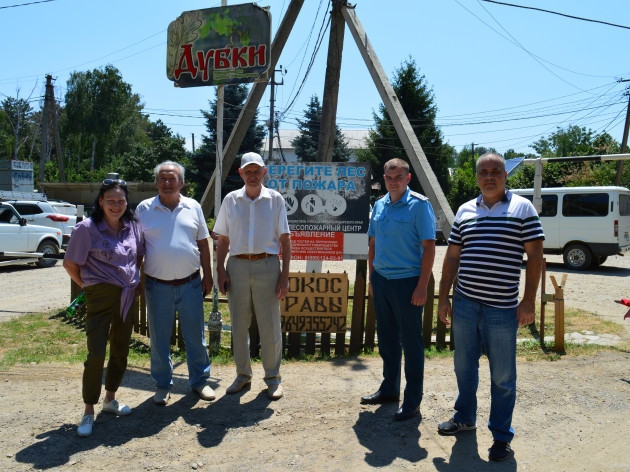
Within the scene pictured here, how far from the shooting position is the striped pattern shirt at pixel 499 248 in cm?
314

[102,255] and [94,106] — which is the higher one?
[94,106]

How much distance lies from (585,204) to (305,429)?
1355 cm

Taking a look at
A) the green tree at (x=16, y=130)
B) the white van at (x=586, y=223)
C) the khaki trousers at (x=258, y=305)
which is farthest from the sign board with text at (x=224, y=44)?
the green tree at (x=16, y=130)

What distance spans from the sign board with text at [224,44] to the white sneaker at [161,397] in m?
3.23

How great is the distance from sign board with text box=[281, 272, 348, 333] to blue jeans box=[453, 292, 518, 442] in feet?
7.67

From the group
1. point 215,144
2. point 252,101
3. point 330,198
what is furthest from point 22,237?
point 215,144

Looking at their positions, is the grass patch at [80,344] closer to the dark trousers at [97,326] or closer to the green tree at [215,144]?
the dark trousers at [97,326]

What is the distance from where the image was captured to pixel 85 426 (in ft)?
11.6

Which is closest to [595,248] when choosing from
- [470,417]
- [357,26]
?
[357,26]

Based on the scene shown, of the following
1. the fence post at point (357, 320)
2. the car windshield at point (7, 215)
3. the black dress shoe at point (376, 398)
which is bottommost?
the black dress shoe at point (376, 398)

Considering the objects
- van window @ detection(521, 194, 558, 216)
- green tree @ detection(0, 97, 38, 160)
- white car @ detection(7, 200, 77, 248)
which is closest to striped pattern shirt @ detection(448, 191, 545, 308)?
van window @ detection(521, 194, 558, 216)

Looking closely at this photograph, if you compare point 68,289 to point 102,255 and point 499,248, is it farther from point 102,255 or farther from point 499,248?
point 499,248

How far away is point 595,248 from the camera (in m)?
14.3

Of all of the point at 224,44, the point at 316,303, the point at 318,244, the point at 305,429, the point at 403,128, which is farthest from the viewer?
the point at 403,128
